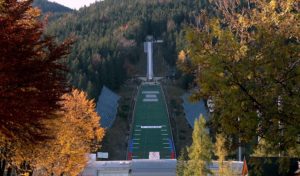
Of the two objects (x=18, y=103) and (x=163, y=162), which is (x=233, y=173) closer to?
(x=163, y=162)

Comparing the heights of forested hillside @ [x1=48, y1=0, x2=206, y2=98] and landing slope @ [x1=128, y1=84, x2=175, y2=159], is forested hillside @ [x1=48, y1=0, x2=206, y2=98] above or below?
above

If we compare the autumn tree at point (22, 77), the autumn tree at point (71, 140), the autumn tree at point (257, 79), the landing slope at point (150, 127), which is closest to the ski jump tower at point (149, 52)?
the landing slope at point (150, 127)

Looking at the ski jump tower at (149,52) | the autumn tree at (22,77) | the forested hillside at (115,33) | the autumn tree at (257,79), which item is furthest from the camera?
the ski jump tower at (149,52)

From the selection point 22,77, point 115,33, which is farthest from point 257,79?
point 115,33

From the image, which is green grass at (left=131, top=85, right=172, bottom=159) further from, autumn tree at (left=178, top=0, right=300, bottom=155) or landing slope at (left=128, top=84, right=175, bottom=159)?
autumn tree at (left=178, top=0, right=300, bottom=155)

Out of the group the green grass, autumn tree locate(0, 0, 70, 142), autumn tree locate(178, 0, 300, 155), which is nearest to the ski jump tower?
the green grass

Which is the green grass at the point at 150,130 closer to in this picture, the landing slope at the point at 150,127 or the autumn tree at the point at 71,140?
the landing slope at the point at 150,127
